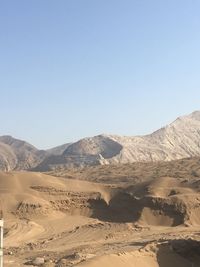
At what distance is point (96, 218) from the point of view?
3012 centimetres

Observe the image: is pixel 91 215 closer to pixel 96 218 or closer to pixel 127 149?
pixel 96 218

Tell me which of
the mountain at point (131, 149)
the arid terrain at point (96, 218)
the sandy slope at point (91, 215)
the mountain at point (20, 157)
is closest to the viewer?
the arid terrain at point (96, 218)

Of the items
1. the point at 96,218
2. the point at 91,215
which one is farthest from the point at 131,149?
the point at 96,218

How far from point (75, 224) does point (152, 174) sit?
16506 millimetres

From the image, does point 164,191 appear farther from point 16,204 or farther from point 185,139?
point 185,139

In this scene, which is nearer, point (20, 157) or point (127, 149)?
point (127, 149)

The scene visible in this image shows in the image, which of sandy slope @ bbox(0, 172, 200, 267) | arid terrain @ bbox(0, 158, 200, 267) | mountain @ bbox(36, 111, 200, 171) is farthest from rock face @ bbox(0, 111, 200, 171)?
sandy slope @ bbox(0, 172, 200, 267)

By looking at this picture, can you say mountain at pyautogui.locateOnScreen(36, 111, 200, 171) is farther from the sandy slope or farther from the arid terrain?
the sandy slope

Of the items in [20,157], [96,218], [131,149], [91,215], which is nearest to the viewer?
[96,218]

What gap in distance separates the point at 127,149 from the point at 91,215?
43.8 metres

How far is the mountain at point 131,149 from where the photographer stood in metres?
72.4

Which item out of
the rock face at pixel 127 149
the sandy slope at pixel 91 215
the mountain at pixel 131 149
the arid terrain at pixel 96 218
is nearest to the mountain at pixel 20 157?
the rock face at pixel 127 149

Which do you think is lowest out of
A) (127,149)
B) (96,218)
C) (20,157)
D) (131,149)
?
(20,157)

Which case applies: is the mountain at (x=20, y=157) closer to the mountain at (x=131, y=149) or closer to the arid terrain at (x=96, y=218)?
the mountain at (x=131, y=149)
